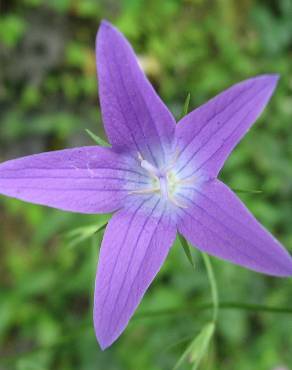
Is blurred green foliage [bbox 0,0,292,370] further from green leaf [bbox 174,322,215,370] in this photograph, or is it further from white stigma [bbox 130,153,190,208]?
white stigma [bbox 130,153,190,208]

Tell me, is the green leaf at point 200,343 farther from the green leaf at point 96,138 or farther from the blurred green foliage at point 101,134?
the blurred green foliage at point 101,134

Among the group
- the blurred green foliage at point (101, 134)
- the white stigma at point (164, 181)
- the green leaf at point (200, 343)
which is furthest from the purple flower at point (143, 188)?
the blurred green foliage at point (101, 134)

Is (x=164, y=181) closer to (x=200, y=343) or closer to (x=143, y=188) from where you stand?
(x=143, y=188)

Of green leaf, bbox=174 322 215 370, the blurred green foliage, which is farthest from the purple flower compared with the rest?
the blurred green foliage

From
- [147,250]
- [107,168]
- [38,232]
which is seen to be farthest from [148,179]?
[38,232]

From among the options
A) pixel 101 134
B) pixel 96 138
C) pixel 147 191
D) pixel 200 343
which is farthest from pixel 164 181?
pixel 101 134

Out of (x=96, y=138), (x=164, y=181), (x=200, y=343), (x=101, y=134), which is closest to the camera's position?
(x=96, y=138)
